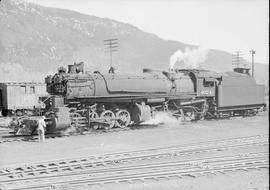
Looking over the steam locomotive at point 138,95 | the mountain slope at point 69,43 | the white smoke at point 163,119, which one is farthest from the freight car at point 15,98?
the mountain slope at point 69,43

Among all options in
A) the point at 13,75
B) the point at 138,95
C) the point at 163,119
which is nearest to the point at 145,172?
the point at 138,95

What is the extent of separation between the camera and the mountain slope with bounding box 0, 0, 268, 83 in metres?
105

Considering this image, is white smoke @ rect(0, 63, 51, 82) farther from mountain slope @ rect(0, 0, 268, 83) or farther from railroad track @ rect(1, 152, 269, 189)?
railroad track @ rect(1, 152, 269, 189)

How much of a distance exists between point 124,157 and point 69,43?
120m

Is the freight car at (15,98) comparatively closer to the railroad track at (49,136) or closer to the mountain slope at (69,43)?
the railroad track at (49,136)

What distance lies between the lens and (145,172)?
32.2 ft

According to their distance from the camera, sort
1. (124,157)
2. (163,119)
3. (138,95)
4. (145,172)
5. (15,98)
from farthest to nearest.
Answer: (15,98) < (163,119) < (138,95) < (124,157) < (145,172)

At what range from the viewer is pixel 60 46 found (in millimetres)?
120750

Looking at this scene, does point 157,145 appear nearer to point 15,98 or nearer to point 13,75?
point 15,98

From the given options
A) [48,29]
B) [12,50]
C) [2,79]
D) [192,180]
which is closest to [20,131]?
[192,180]

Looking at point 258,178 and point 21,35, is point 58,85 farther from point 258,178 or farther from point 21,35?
point 21,35

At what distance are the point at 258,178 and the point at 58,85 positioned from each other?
10431mm

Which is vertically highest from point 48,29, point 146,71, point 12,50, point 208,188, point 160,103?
point 48,29

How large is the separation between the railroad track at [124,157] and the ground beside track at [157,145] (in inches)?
29.2
